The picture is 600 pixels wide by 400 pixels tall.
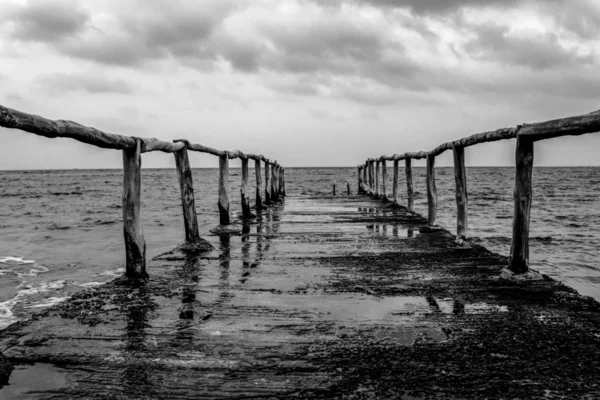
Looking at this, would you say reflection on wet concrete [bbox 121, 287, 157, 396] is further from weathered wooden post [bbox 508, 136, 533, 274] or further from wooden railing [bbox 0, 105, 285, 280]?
weathered wooden post [bbox 508, 136, 533, 274]

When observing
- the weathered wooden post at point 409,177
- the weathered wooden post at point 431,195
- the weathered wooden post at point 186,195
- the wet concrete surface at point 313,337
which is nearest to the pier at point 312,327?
the wet concrete surface at point 313,337

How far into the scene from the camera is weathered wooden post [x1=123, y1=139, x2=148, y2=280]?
4.18 m

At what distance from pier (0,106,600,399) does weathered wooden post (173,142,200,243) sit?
2.35 ft

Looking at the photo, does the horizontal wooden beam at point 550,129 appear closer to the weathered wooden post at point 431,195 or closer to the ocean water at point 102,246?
the weathered wooden post at point 431,195

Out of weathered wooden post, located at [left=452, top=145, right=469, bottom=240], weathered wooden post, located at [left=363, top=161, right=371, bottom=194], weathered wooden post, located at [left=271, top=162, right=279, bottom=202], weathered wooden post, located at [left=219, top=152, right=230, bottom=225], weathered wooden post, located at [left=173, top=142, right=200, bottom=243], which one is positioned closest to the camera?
weathered wooden post, located at [left=173, top=142, right=200, bottom=243]

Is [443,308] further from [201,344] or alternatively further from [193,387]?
[193,387]

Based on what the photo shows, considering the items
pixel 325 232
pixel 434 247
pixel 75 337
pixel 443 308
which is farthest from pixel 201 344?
pixel 325 232

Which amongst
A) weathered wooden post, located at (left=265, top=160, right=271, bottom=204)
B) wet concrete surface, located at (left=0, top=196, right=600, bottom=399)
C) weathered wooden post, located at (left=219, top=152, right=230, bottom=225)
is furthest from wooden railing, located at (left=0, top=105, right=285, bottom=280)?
weathered wooden post, located at (left=265, top=160, right=271, bottom=204)

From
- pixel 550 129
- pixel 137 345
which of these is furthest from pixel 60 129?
pixel 550 129

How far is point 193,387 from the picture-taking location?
2131 millimetres

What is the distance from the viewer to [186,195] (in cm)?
616

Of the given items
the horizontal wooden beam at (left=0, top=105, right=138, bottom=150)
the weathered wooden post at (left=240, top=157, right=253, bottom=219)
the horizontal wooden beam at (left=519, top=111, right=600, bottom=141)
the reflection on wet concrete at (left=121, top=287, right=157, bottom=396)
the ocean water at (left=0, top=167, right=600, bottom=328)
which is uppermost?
the horizontal wooden beam at (left=519, top=111, right=600, bottom=141)

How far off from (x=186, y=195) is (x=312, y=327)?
364 cm

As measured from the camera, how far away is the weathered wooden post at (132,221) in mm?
4180
